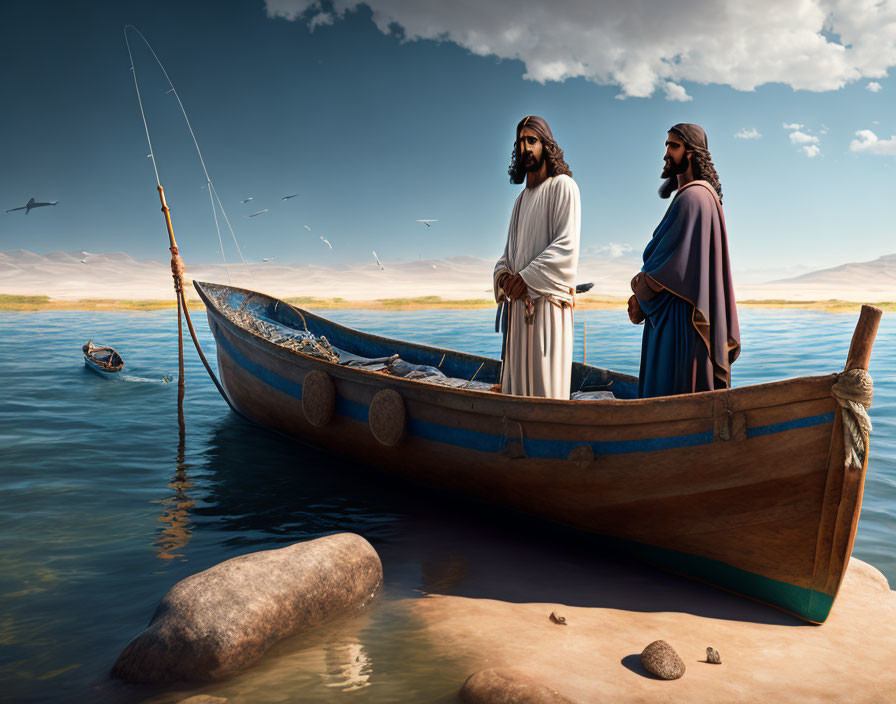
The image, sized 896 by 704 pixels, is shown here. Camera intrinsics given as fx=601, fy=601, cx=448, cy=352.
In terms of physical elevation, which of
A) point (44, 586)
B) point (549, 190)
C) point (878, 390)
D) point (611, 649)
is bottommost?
point (44, 586)

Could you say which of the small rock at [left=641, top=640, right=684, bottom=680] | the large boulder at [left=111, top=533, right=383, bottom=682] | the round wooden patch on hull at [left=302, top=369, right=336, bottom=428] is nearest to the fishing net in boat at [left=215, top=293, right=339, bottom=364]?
the round wooden patch on hull at [left=302, top=369, right=336, bottom=428]

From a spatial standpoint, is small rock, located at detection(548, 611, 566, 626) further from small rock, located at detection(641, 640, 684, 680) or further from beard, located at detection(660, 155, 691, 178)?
beard, located at detection(660, 155, 691, 178)

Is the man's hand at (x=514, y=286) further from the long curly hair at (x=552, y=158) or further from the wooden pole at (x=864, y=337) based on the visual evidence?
the wooden pole at (x=864, y=337)

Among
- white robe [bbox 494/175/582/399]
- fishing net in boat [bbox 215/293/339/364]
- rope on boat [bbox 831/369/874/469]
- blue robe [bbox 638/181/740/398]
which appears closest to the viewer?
rope on boat [bbox 831/369/874/469]

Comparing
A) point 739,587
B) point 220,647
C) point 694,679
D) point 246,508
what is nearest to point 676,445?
point 739,587

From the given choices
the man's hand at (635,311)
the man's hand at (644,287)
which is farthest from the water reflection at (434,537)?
the man's hand at (644,287)

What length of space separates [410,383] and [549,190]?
72.7 inches

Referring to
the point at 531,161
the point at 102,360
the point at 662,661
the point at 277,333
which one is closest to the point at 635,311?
the point at 531,161

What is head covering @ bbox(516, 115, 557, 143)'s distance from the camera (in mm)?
4461

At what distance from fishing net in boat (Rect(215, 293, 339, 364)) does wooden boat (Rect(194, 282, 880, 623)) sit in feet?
6.93

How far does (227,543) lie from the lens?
4.86 meters

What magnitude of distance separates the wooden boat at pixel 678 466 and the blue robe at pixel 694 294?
473 mm

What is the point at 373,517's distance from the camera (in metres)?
5.35

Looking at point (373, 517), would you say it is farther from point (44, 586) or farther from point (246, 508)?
point (44, 586)
